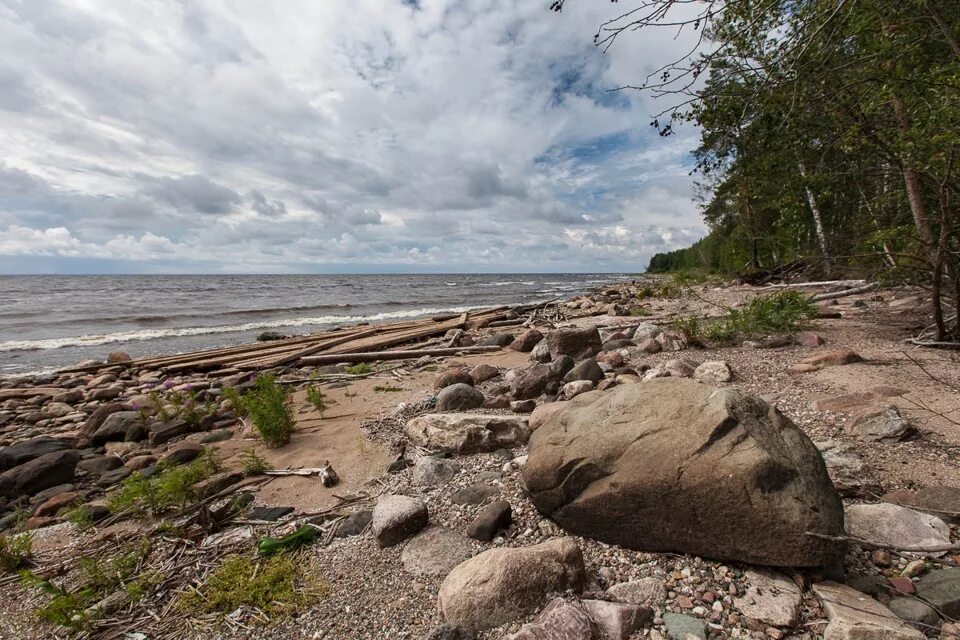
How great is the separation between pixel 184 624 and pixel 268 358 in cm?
836

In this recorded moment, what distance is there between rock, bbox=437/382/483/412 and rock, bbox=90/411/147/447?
4.35m

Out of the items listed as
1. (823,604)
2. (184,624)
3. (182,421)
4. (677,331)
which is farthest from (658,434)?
(182,421)

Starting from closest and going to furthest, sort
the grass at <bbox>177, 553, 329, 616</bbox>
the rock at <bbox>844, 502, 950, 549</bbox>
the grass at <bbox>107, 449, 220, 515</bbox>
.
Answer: the rock at <bbox>844, 502, 950, 549</bbox>
the grass at <bbox>177, 553, 329, 616</bbox>
the grass at <bbox>107, 449, 220, 515</bbox>

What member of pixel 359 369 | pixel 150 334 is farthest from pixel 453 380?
pixel 150 334

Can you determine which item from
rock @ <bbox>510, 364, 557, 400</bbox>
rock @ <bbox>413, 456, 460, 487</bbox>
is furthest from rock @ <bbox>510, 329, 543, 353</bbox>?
rock @ <bbox>413, 456, 460, 487</bbox>

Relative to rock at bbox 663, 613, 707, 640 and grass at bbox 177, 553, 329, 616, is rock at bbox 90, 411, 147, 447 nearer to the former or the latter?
grass at bbox 177, 553, 329, 616

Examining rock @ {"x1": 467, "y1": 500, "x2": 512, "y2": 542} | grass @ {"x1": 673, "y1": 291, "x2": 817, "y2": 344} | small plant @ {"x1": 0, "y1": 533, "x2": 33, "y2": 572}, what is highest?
grass @ {"x1": 673, "y1": 291, "x2": 817, "y2": 344}

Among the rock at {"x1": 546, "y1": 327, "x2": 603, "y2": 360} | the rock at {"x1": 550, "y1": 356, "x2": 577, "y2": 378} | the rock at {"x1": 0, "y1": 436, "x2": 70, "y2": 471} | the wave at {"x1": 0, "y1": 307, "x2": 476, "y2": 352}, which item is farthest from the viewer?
the wave at {"x1": 0, "y1": 307, "x2": 476, "y2": 352}

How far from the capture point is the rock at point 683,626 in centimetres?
188

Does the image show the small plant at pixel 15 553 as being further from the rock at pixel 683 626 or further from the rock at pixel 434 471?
the rock at pixel 683 626

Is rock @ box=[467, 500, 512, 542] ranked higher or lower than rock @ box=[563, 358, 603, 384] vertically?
lower

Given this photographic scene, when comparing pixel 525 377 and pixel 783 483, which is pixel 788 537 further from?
pixel 525 377

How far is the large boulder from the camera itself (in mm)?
2115

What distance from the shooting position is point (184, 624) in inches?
95.0
